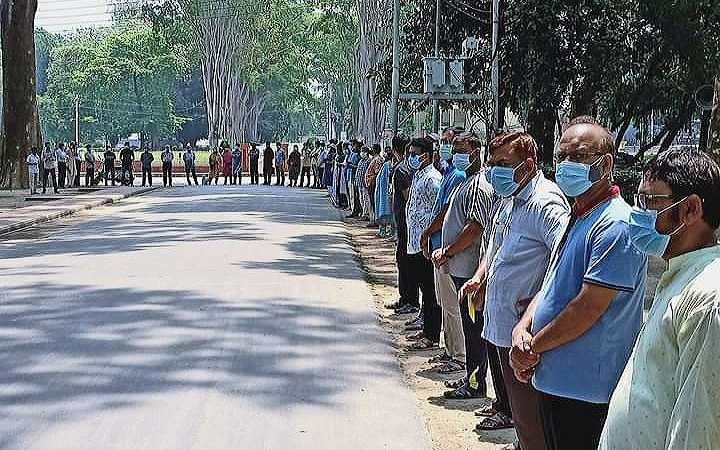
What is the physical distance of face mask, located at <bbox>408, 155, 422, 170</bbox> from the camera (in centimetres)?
1010

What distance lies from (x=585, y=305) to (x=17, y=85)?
1324 inches

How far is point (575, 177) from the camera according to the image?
4328mm

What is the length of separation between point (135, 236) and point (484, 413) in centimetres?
1388

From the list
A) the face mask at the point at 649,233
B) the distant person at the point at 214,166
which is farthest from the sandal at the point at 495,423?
the distant person at the point at 214,166

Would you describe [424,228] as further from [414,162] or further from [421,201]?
[414,162]

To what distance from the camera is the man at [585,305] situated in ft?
13.6

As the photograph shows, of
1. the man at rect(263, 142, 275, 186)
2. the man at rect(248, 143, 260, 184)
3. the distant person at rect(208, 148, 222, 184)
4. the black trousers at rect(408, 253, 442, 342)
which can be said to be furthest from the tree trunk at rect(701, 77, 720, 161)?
the distant person at rect(208, 148, 222, 184)

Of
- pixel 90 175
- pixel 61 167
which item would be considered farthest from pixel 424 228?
pixel 90 175

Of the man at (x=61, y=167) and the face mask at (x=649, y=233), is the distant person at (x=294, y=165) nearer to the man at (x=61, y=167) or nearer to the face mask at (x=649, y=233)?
the man at (x=61, y=167)

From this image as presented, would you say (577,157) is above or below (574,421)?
above

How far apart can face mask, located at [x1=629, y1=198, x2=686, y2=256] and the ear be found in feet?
0.06

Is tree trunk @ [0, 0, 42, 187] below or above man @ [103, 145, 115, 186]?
above

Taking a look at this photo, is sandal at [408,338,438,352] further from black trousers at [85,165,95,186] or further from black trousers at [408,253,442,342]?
black trousers at [85,165,95,186]


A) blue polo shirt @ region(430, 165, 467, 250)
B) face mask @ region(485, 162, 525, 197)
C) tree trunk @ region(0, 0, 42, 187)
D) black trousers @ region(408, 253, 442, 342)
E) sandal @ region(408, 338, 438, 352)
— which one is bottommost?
sandal @ region(408, 338, 438, 352)
